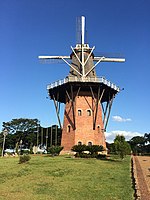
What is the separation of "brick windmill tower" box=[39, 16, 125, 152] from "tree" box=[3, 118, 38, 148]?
3920 cm

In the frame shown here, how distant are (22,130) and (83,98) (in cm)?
4550

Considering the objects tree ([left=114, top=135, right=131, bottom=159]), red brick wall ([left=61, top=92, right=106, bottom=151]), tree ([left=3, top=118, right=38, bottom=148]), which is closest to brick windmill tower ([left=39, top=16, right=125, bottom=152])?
red brick wall ([left=61, top=92, right=106, bottom=151])

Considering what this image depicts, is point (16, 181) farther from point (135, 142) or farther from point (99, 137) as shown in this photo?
point (135, 142)

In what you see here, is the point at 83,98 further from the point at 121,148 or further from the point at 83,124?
the point at 121,148

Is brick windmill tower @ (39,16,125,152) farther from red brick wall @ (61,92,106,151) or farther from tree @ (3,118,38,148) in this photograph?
tree @ (3,118,38,148)

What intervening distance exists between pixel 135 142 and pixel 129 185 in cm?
9014

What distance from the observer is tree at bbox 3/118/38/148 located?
76.1 meters

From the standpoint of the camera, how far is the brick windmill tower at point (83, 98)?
36.1m

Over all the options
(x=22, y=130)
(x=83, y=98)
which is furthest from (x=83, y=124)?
(x=22, y=130)

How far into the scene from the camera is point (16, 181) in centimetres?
1412

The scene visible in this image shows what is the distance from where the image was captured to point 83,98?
1496 inches

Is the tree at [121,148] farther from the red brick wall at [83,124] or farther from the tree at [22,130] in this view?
the tree at [22,130]

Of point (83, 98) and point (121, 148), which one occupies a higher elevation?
point (83, 98)

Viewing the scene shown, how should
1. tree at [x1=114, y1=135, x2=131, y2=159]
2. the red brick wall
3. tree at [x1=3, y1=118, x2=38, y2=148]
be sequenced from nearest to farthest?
tree at [x1=114, y1=135, x2=131, y2=159] → the red brick wall → tree at [x1=3, y1=118, x2=38, y2=148]
